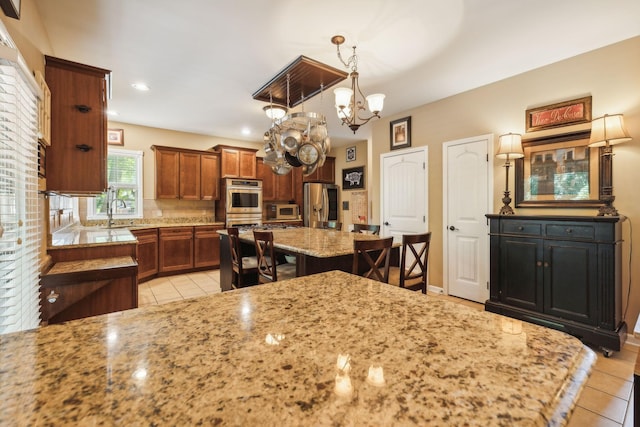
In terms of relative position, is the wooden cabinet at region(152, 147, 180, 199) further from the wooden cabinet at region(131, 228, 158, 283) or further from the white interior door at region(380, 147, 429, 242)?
the white interior door at region(380, 147, 429, 242)

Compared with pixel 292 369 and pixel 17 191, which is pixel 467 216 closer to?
pixel 292 369

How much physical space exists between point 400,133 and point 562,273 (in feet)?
8.55

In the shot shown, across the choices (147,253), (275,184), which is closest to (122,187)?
(147,253)

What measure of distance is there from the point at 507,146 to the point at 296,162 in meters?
2.17

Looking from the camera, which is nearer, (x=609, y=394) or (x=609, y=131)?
(x=609, y=394)

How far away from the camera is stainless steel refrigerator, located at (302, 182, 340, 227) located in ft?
20.7

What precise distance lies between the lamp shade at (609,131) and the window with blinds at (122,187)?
6.00m

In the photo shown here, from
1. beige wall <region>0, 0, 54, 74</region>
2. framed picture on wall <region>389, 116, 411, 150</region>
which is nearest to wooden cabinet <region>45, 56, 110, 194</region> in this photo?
beige wall <region>0, 0, 54, 74</region>

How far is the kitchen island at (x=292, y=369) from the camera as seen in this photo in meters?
0.43

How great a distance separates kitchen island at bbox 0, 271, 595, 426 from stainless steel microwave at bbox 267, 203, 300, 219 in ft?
17.6

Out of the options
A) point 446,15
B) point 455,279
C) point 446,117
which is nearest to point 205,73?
point 446,15

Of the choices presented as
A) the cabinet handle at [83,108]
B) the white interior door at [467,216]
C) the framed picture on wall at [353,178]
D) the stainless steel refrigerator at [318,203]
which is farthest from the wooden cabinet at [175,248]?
the white interior door at [467,216]

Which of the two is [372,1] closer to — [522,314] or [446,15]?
[446,15]

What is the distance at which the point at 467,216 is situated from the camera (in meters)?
3.58
